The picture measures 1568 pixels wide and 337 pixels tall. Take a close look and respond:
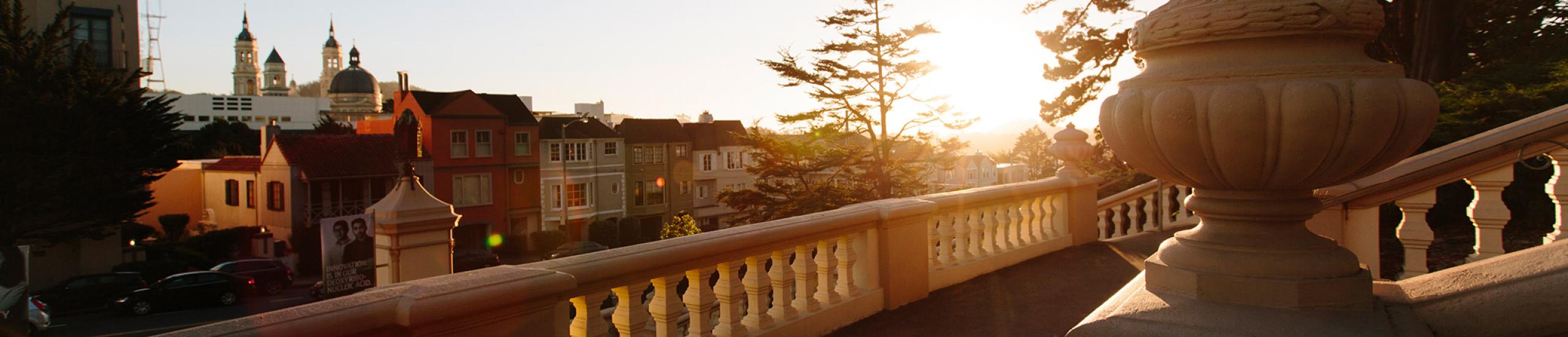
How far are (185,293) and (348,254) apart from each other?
23873 millimetres

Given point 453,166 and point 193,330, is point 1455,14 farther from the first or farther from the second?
point 453,166

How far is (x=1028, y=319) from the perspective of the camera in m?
4.79

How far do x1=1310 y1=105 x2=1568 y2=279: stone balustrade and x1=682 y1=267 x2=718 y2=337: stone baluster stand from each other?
11.5 feet

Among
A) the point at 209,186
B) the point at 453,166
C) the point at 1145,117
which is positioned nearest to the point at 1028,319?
the point at 1145,117

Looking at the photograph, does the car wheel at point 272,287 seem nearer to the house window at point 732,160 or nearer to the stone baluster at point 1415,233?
the house window at point 732,160

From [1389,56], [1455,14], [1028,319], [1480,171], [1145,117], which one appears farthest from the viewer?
[1389,56]

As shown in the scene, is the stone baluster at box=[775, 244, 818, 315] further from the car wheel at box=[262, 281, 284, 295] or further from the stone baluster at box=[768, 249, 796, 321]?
the car wheel at box=[262, 281, 284, 295]

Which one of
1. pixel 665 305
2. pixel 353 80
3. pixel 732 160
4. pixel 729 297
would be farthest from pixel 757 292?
pixel 353 80

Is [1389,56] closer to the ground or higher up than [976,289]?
higher up

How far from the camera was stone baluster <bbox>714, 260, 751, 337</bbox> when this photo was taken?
3811mm

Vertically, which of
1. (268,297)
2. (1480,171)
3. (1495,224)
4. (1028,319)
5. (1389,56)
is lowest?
(268,297)

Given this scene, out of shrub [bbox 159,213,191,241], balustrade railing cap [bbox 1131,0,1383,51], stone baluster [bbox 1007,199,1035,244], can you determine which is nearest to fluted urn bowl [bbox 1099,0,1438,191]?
balustrade railing cap [bbox 1131,0,1383,51]

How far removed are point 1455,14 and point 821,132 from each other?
2766cm

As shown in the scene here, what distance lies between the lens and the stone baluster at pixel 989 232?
655 cm
